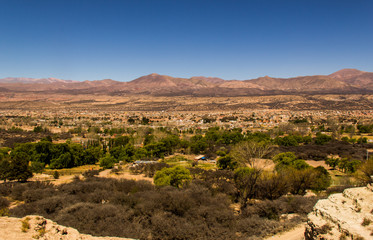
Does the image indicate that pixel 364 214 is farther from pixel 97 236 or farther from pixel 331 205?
pixel 97 236

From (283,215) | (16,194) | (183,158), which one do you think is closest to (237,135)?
(183,158)

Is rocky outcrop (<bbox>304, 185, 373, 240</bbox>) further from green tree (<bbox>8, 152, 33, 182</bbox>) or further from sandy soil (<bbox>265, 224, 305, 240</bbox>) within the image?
green tree (<bbox>8, 152, 33, 182</bbox>)

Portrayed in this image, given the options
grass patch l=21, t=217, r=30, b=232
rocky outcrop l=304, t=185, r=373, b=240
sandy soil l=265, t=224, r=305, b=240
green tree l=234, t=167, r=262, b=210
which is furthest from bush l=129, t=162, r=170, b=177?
rocky outcrop l=304, t=185, r=373, b=240

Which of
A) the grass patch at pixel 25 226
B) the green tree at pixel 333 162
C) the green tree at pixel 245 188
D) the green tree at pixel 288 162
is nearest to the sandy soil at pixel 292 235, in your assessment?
the green tree at pixel 245 188

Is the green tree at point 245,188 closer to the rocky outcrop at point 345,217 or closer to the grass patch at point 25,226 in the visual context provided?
the rocky outcrop at point 345,217

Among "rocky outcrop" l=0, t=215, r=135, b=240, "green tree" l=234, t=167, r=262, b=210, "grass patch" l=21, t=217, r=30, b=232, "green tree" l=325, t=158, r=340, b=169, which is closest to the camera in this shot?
"rocky outcrop" l=0, t=215, r=135, b=240
